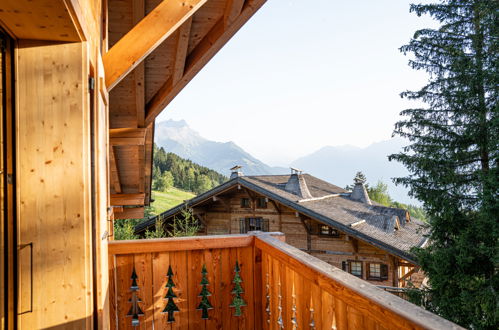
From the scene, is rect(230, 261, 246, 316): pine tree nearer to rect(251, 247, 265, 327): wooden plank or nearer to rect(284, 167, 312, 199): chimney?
rect(251, 247, 265, 327): wooden plank

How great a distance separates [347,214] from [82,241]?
1303 centimetres

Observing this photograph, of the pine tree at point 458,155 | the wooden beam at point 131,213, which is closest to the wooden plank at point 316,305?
the wooden beam at point 131,213

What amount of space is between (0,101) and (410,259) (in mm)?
11273

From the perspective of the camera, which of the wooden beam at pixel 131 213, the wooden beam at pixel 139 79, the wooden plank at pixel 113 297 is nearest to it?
the wooden plank at pixel 113 297

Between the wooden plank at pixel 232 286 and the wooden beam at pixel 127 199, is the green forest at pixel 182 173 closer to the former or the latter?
the wooden beam at pixel 127 199

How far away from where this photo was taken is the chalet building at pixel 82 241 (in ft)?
4.80

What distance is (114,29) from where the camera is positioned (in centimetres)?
368

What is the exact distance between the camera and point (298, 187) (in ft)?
49.1

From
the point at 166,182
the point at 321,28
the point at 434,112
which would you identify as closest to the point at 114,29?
the point at 434,112

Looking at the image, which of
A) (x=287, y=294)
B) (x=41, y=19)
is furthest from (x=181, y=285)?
(x=41, y=19)

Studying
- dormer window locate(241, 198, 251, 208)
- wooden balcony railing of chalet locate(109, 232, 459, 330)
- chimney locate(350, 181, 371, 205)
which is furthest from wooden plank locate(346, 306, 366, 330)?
chimney locate(350, 181, 371, 205)

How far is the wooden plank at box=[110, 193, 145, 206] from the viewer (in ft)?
26.2

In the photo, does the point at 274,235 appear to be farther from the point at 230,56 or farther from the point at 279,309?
the point at 230,56

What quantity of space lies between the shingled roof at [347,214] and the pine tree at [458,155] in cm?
114
